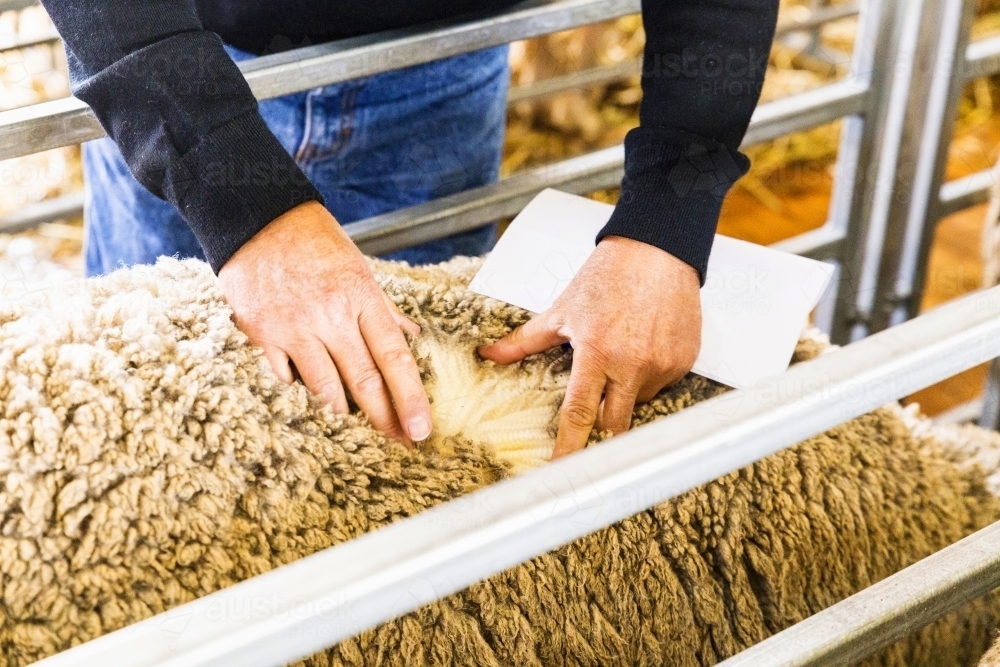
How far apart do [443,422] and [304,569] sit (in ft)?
1.00

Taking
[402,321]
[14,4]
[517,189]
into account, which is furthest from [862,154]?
[14,4]

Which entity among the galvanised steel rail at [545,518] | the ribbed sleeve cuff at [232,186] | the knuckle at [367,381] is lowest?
the knuckle at [367,381]

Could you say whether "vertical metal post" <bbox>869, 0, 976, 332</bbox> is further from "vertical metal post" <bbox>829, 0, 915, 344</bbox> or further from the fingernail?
the fingernail

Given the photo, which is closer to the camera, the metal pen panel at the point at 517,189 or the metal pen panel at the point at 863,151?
the metal pen panel at the point at 517,189

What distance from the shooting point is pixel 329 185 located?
981 mm

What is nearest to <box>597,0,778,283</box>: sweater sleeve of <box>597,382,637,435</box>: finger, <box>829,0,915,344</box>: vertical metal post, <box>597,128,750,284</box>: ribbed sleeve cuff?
<box>597,128,750,284</box>: ribbed sleeve cuff

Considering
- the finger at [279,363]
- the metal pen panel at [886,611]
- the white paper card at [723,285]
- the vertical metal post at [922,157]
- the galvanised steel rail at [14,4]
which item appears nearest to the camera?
the metal pen panel at [886,611]

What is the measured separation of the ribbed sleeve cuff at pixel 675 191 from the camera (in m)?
0.67

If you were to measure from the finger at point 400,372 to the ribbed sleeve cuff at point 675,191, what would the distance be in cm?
19

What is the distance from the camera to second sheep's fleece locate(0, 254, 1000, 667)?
0.50 meters

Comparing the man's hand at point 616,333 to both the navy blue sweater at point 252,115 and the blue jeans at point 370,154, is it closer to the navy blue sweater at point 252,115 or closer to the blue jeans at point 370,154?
the navy blue sweater at point 252,115

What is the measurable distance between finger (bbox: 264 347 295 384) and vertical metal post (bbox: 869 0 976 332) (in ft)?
3.46

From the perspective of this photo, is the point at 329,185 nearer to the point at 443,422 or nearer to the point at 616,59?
the point at 443,422

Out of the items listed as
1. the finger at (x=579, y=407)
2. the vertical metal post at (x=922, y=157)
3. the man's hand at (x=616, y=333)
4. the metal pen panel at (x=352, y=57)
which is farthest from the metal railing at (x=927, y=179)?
the finger at (x=579, y=407)
